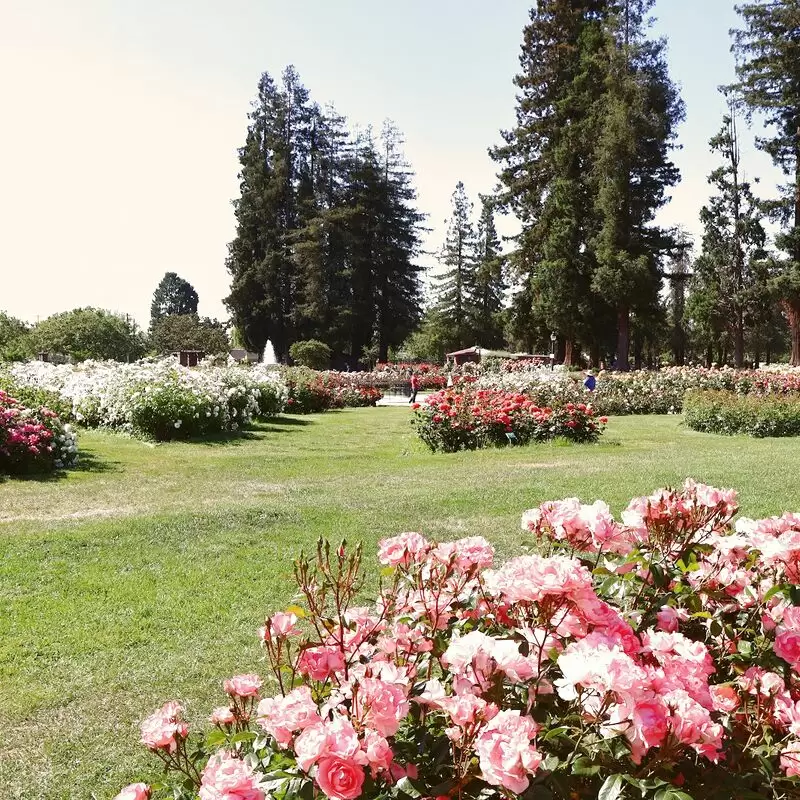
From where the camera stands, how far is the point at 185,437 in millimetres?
12234

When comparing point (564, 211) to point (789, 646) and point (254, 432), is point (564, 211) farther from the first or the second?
point (789, 646)

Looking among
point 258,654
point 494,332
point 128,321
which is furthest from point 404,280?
point 258,654

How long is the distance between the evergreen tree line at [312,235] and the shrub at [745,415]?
95.8 ft

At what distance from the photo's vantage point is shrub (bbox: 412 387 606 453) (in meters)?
11.1

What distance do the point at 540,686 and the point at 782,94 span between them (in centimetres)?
3512

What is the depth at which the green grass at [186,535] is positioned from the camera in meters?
2.94

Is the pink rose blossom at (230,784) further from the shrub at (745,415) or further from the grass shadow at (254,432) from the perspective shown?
the shrub at (745,415)

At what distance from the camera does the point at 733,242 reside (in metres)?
32.5

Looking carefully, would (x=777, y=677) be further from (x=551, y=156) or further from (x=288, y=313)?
(x=288, y=313)

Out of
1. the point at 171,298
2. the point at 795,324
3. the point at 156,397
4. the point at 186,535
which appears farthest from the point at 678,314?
the point at 171,298

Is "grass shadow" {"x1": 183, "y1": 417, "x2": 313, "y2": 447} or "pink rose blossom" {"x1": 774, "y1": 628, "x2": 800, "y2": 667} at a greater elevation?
"pink rose blossom" {"x1": 774, "y1": 628, "x2": 800, "y2": 667}

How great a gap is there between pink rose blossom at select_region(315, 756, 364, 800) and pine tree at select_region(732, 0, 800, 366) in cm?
3198

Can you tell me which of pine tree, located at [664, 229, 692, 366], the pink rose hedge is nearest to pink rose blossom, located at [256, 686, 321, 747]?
the pink rose hedge

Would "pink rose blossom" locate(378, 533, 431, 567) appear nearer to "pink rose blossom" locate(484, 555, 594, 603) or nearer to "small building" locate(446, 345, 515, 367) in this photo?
"pink rose blossom" locate(484, 555, 594, 603)
